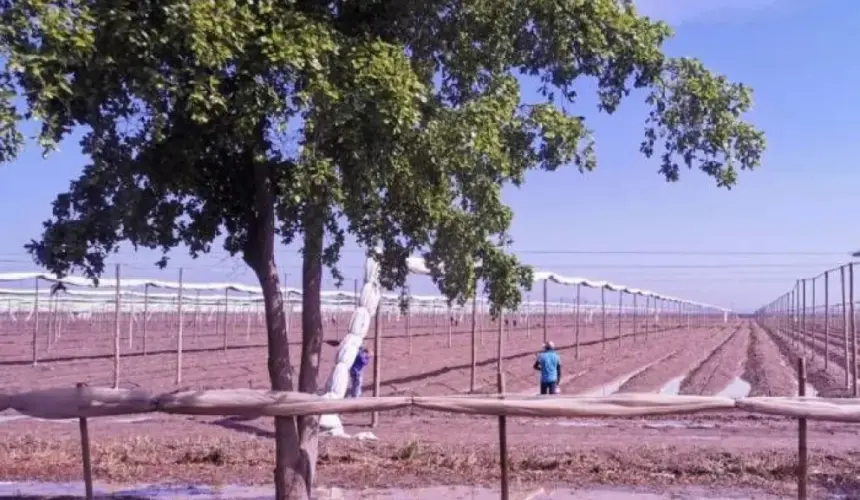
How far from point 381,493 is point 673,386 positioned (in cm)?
1779

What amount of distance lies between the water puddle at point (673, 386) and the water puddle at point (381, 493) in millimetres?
13905

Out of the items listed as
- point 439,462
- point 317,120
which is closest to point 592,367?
point 439,462

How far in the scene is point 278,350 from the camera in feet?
30.8

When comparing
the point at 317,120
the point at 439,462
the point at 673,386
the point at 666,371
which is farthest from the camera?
the point at 666,371

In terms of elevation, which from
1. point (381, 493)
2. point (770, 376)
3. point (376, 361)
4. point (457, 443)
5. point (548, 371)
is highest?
point (376, 361)

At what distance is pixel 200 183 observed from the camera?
9.06 metres

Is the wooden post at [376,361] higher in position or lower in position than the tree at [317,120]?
lower

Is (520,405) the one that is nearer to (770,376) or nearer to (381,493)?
(381,493)

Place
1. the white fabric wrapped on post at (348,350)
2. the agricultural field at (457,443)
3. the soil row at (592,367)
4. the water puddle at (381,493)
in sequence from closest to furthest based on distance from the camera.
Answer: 1. the water puddle at (381,493)
2. the agricultural field at (457,443)
3. the white fabric wrapped on post at (348,350)
4. the soil row at (592,367)

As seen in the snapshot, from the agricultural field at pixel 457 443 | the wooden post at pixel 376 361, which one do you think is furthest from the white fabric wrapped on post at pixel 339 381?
the wooden post at pixel 376 361

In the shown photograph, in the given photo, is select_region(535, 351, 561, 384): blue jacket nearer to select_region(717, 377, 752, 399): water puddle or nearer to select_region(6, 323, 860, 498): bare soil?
select_region(6, 323, 860, 498): bare soil

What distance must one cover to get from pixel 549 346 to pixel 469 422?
123 inches

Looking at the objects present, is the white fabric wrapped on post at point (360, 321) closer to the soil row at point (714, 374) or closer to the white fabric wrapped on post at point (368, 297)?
the white fabric wrapped on post at point (368, 297)

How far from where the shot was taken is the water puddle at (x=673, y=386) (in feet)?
86.2
